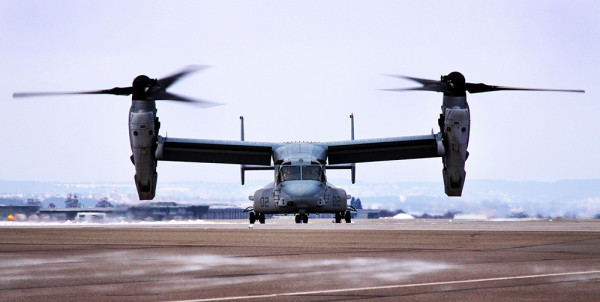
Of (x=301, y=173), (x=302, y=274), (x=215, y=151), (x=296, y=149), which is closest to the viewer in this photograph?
(x=302, y=274)

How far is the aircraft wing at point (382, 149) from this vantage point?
42.5 m

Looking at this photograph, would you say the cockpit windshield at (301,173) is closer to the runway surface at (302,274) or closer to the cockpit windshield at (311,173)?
the cockpit windshield at (311,173)

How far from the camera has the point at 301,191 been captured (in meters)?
38.5

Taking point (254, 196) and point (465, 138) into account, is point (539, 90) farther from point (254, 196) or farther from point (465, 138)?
point (254, 196)

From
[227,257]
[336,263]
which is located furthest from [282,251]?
[336,263]

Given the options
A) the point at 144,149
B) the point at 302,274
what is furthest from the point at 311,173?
the point at 302,274

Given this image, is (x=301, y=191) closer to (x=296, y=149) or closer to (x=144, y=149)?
(x=296, y=149)

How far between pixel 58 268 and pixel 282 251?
15.6 feet

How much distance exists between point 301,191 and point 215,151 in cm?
787

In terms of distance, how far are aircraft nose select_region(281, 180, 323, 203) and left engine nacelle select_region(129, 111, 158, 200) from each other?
21.8 ft

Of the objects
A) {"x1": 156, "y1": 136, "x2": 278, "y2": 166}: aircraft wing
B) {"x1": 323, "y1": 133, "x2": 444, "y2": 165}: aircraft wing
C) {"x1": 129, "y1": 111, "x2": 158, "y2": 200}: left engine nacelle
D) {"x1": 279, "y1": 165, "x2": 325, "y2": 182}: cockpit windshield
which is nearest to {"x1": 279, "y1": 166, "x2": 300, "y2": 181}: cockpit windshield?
{"x1": 279, "y1": 165, "x2": 325, "y2": 182}: cockpit windshield

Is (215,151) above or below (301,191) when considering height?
above

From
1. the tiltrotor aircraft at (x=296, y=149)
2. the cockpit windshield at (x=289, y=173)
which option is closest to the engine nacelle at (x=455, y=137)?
the tiltrotor aircraft at (x=296, y=149)

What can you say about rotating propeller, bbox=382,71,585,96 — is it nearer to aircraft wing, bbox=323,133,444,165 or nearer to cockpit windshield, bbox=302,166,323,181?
aircraft wing, bbox=323,133,444,165
